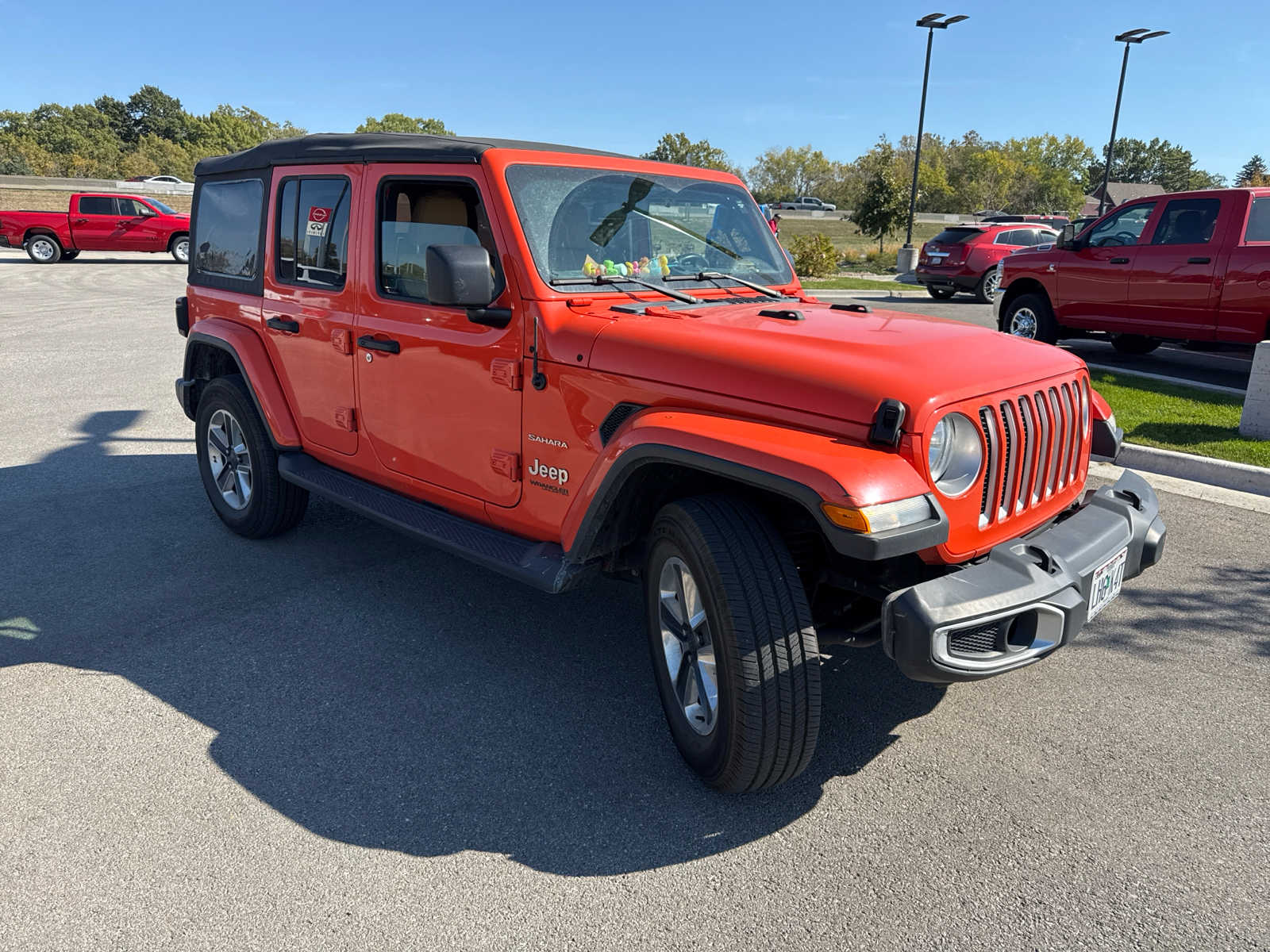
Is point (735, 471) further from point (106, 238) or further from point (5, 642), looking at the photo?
point (106, 238)

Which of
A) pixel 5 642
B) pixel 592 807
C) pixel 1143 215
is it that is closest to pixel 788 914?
pixel 592 807

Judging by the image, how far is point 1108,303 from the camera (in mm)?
10039

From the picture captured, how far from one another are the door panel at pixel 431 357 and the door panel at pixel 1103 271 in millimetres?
8505

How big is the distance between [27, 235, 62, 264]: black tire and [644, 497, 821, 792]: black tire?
2661cm

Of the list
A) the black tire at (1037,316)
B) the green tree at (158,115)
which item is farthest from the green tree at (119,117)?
the black tire at (1037,316)

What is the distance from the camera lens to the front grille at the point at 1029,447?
2.83 m

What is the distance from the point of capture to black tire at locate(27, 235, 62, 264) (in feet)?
77.9

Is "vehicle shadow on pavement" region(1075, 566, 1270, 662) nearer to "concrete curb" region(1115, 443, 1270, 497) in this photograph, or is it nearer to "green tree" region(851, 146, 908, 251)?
"concrete curb" region(1115, 443, 1270, 497)

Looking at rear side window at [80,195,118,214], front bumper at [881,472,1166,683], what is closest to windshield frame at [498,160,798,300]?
front bumper at [881,472,1166,683]

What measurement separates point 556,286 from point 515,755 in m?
1.67

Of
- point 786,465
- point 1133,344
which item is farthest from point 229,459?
point 1133,344

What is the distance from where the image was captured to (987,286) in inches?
709

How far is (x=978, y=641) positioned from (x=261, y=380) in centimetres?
374

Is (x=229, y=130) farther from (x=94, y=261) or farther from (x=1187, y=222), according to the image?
(x=1187, y=222)
